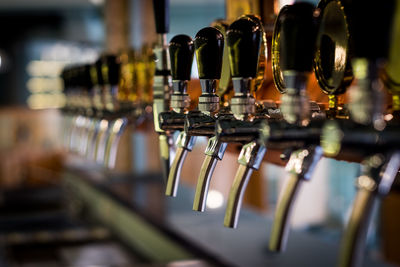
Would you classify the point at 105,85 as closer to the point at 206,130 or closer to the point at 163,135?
the point at 163,135

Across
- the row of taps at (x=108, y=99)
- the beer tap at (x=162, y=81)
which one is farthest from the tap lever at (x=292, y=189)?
the row of taps at (x=108, y=99)

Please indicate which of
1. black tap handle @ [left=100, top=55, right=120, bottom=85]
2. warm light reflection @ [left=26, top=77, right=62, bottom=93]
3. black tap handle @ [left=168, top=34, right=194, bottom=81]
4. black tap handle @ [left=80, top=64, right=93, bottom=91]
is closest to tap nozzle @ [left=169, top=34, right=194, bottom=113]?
black tap handle @ [left=168, top=34, right=194, bottom=81]

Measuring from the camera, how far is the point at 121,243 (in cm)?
286

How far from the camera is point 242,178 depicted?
2.40 ft

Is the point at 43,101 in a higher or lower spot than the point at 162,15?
lower

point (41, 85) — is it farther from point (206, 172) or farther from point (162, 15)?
point (206, 172)

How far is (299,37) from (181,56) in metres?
0.30

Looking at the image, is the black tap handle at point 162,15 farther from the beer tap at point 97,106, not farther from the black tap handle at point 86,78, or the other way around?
the black tap handle at point 86,78

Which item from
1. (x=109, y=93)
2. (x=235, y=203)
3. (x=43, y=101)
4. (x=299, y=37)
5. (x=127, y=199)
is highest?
(x=299, y=37)

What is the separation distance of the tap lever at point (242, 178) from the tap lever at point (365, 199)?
230mm

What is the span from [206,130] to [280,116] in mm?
116

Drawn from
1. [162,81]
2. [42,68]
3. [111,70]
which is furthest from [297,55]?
[42,68]

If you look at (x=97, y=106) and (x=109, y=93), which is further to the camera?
(x=97, y=106)

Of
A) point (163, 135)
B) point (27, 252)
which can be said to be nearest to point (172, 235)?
point (27, 252)
